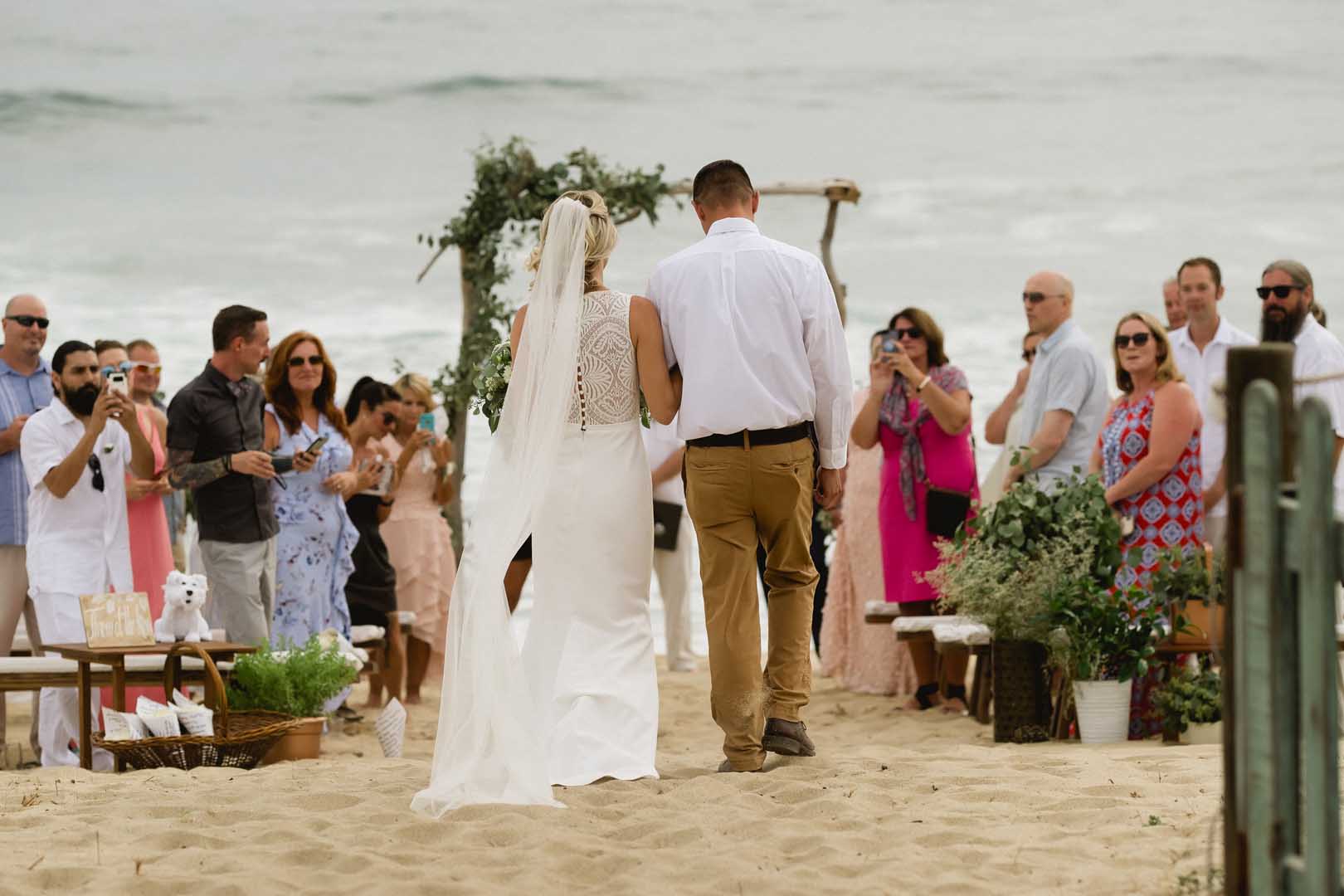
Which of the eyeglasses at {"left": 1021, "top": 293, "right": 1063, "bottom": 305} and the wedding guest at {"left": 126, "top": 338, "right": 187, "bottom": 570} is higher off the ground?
the eyeglasses at {"left": 1021, "top": 293, "right": 1063, "bottom": 305}

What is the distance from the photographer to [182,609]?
6.71 meters

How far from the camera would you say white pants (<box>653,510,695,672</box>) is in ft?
36.4

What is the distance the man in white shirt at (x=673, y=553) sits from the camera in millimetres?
10086

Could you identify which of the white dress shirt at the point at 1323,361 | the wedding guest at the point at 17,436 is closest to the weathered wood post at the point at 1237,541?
the white dress shirt at the point at 1323,361

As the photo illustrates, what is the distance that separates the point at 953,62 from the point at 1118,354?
28.7 feet

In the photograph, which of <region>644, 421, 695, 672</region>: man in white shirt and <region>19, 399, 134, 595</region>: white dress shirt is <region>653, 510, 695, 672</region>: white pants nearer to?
<region>644, 421, 695, 672</region>: man in white shirt

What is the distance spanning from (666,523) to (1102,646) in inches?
180

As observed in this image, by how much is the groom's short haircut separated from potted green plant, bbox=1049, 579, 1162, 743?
2212mm

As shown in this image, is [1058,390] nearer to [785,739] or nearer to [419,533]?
[785,739]

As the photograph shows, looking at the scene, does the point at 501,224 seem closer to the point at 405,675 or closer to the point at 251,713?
the point at 405,675

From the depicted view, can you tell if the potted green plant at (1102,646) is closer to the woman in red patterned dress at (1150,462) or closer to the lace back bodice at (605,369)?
the woman in red patterned dress at (1150,462)

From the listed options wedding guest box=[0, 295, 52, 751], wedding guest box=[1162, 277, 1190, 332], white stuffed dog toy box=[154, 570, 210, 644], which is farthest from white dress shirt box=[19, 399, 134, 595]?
wedding guest box=[1162, 277, 1190, 332]

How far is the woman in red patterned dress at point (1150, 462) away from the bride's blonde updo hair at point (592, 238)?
2.60 metres

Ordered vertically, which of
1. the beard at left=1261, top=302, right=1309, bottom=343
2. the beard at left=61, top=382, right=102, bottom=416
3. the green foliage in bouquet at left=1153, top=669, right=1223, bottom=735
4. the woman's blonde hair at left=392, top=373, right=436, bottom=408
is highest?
the beard at left=1261, top=302, right=1309, bottom=343
